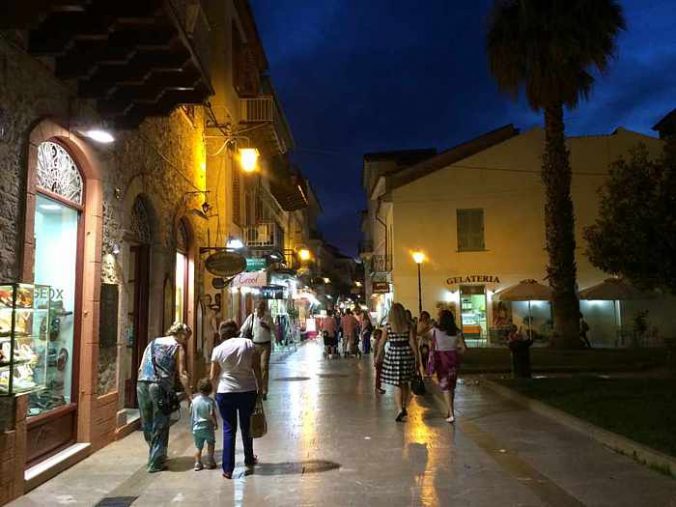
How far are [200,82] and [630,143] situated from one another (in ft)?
79.8

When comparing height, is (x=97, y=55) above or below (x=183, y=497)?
above

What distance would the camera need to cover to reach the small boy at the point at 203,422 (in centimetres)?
712

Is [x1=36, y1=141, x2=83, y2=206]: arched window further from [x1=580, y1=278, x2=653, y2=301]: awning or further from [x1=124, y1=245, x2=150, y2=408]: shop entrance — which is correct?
[x1=580, y1=278, x2=653, y2=301]: awning

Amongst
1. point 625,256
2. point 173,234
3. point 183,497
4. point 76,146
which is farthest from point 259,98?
point 183,497

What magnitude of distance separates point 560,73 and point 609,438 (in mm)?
16928

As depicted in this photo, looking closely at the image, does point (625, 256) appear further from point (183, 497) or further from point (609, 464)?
point (183, 497)

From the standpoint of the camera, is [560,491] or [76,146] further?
[76,146]

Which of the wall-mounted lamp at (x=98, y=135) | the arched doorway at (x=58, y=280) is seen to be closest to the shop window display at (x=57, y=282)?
the arched doorway at (x=58, y=280)

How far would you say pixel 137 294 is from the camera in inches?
409

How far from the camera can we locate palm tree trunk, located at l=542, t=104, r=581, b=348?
858 inches

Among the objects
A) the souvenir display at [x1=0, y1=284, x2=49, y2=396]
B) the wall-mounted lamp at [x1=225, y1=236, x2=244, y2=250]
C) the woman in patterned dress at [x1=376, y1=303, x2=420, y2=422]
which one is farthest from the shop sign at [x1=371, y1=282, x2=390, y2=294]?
the souvenir display at [x1=0, y1=284, x2=49, y2=396]

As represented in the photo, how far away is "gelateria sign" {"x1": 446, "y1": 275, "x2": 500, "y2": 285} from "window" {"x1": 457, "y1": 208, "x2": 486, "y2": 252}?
1.29 meters

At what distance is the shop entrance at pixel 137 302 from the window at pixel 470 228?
1971 cm

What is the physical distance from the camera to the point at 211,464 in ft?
23.5
